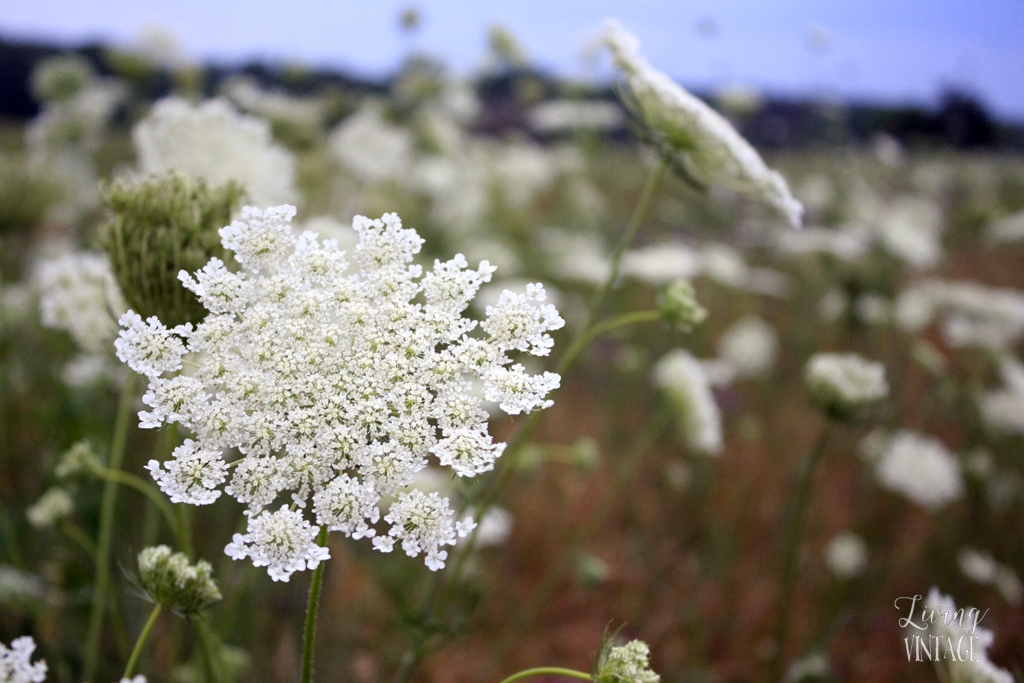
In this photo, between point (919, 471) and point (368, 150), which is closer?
point (919, 471)

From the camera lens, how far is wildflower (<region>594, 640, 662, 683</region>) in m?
0.94

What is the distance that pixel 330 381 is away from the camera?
0.94 metres

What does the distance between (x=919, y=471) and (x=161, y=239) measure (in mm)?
3488

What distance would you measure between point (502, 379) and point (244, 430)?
1.21ft

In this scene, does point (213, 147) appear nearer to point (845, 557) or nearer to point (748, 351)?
point (845, 557)

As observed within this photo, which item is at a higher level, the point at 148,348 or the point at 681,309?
the point at 681,309

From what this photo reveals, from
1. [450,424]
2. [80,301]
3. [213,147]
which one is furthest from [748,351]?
[450,424]

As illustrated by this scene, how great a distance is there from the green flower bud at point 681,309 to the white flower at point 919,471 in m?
2.48

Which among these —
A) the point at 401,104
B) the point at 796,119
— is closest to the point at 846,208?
the point at 401,104

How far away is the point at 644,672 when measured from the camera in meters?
0.94

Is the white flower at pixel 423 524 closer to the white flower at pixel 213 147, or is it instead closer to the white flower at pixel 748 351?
the white flower at pixel 213 147

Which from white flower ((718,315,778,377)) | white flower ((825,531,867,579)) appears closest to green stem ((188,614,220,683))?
white flower ((825,531,867,579))

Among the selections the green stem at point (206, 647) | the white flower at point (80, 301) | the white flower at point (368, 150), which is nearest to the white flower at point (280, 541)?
the green stem at point (206, 647)

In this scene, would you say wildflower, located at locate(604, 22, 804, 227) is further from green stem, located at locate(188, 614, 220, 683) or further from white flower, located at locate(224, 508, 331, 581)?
green stem, located at locate(188, 614, 220, 683)
